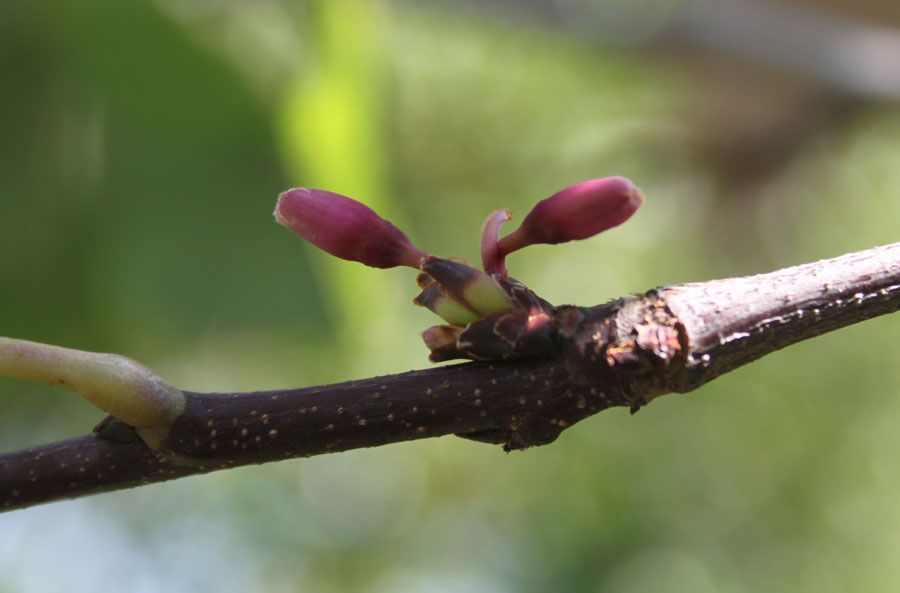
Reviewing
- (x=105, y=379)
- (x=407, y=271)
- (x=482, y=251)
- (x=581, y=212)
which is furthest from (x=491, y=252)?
(x=407, y=271)

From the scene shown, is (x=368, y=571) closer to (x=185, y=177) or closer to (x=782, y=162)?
(x=185, y=177)

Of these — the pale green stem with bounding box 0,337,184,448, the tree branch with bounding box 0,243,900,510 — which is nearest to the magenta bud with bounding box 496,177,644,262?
the tree branch with bounding box 0,243,900,510

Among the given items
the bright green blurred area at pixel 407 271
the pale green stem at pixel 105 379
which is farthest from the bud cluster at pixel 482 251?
the bright green blurred area at pixel 407 271

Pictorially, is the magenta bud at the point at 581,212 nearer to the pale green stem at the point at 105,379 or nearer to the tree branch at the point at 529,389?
the tree branch at the point at 529,389

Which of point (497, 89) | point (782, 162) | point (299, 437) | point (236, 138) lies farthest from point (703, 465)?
point (299, 437)

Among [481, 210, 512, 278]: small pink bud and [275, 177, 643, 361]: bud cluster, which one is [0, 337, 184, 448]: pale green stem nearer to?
[275, 177, 643, 361]: bud cluster
